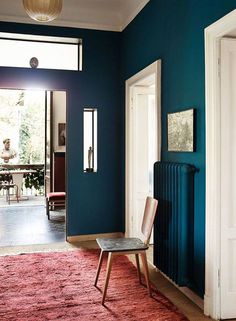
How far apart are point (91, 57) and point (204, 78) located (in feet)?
8.62

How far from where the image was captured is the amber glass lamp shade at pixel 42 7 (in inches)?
107

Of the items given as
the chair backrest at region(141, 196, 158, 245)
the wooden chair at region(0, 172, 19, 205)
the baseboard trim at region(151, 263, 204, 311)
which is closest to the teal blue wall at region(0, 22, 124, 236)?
the chair backrest at region(141, 196, 158, 245)

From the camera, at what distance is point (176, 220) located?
312 centimetres

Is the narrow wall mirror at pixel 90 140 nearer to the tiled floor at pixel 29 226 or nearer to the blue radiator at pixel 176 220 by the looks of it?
the tiled floor at pixel 29 226

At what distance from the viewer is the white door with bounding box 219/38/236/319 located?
2736mm

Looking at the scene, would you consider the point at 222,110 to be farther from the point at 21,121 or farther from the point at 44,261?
the point at 21,121

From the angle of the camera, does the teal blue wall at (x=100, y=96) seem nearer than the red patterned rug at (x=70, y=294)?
No

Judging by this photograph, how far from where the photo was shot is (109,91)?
17.1ft

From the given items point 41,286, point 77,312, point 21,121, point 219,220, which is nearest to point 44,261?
point 41,286

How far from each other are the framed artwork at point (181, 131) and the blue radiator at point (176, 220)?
6.9 inches

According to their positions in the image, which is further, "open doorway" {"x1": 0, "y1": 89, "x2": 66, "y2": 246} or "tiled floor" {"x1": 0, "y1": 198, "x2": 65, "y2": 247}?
"open doorway" {"x1": 0, "y1": 89, "x2": 66, "y2": 246}

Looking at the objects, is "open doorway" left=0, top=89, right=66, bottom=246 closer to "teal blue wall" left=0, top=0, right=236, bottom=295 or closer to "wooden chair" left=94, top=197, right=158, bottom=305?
"teal blue wall" left=0, top=0, right=236, bottom=295

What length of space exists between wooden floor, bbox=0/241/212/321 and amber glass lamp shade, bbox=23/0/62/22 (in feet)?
8.65

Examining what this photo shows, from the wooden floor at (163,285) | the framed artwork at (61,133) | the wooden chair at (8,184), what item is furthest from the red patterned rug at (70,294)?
the wooden chair at (8,184)
